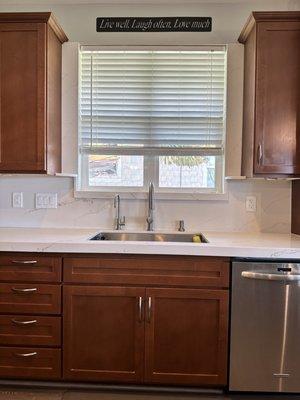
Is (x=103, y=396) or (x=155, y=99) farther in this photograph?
(x=155, y=99)

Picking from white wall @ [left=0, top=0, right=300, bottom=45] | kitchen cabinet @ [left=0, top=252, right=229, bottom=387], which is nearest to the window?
white wall @ [left=0, top=0, right=300, bottom=45]

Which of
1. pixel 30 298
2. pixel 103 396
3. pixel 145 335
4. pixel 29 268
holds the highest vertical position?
pixel 29 268

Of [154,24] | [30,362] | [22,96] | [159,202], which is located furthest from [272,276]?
[154,24]

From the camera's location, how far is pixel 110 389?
6.56ft

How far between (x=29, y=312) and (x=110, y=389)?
677 millimetres

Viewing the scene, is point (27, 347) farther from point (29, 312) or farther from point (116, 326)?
point (116, 326)

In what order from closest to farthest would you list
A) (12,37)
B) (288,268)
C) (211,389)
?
(288,268) → (211,389) → (12,37)

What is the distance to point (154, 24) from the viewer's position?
2.54 metres

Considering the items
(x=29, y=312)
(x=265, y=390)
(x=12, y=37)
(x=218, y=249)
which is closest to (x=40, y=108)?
(x=12, y=37)

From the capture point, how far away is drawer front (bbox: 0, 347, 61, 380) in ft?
6.38

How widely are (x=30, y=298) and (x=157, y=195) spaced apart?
1.15m

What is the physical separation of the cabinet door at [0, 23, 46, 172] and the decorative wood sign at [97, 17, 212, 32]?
0.61 m

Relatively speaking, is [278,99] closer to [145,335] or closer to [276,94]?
[276,94]

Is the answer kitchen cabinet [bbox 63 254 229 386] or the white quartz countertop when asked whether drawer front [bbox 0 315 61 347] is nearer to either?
kitchen cabinet [bbox 63 254 229 386]
